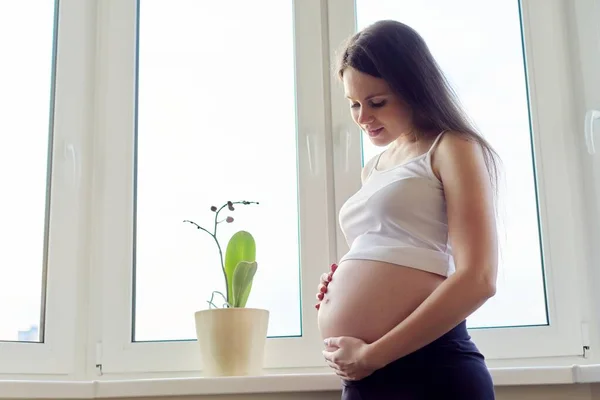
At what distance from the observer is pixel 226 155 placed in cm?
179

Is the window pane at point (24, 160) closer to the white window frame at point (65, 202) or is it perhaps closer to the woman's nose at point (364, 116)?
the white window frame at point (65, 202)

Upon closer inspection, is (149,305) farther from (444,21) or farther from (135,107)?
(444,21)

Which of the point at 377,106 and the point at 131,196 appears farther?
the point at 131,196

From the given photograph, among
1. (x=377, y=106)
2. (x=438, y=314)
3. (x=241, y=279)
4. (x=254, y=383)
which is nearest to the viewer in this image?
(x=438, y=314)

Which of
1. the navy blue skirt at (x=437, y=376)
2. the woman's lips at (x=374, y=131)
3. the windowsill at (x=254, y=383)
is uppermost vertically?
the woman's lips at (x=374, y=131)

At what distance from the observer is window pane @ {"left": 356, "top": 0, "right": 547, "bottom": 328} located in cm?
173

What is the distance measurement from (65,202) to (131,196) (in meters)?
0.15

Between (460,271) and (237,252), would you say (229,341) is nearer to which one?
(237,252)

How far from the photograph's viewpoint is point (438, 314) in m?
1.07

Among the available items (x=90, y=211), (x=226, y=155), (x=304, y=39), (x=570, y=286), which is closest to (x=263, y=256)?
(x=226, y=155)

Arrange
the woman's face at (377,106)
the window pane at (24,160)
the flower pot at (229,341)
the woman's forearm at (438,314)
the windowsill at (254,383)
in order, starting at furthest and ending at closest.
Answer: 1. the window pane at (24,160)
2. the flower pot at (229,341)
3. the windowsill at (254,383)
4. the woman's face at (377,106)
5. the woman's forearm at (438,314)

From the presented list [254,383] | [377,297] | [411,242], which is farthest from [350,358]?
[254,383]

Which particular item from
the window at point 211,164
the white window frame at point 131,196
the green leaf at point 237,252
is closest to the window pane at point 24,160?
the window at point 211,164

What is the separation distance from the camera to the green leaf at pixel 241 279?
62.4 inches
